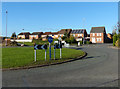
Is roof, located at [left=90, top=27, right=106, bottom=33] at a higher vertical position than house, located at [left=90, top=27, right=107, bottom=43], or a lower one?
higher

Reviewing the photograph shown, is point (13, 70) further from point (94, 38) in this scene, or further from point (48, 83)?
point (94, 38)

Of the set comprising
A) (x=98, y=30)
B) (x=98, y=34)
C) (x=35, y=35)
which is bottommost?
(x=98, y=34)

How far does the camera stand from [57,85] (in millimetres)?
4766

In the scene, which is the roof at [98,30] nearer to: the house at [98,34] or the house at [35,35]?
the house at [98,34]

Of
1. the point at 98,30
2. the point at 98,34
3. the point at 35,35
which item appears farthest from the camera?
the point at 35,35

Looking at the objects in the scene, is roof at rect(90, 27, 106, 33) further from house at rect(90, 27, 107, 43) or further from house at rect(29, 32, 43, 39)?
house at rect(29, 32, 43, 39)

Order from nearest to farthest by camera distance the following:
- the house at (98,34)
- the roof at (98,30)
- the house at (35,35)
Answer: the house at (98,34) < the roof at (98,30) < the house at (35,35)

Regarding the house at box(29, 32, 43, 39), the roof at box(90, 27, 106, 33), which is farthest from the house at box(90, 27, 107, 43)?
the house at box(29, 32, 43, 39)

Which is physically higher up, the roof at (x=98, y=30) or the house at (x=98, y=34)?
the roof at (x=98, y=30)

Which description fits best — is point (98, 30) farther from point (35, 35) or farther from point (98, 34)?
point (35, 35)

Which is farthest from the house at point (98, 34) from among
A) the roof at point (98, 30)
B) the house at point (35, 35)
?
the house at point (35, 35)

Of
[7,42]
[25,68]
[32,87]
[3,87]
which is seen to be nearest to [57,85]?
[32,87]

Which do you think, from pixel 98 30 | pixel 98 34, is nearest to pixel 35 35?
pixel 98 30

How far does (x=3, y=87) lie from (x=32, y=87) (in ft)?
3.40
